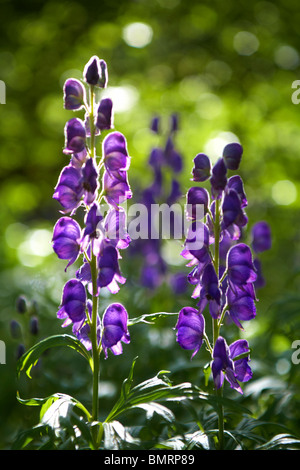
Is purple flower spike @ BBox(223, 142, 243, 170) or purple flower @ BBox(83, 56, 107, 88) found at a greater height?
purple flower @ BBox(83, 56, 107, 88)

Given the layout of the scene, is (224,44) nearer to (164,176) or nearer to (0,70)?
(0,70)

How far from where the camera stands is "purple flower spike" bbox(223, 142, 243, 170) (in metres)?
1.75

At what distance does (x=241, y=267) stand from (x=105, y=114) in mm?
647

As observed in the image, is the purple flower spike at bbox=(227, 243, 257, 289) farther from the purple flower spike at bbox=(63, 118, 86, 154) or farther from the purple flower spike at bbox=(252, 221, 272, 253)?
the purple flower spike at bbox=(252, 221, 272, 253)

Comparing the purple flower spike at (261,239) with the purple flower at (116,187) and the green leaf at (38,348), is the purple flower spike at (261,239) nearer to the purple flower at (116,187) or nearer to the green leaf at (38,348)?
the purple flower at (116,187)

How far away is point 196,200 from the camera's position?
5.86ft

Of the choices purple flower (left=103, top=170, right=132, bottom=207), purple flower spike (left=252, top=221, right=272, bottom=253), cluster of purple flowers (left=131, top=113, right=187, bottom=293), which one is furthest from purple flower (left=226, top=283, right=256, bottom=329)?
cluster of purple flowers (left=131, top=113, right=187, bottom=293)

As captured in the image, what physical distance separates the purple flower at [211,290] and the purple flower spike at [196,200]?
18 centimetres

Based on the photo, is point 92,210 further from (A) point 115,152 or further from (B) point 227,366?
(B) point 227,366

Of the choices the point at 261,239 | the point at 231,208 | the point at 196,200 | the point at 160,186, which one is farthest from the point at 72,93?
the point at 160,186

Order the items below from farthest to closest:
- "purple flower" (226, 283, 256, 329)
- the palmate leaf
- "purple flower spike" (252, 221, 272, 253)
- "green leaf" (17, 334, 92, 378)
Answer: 1. "purple flower spike" (252, 221, 272, 253)
2. "purple flower" (226, 283, 256, 329)
3. "green leaf" (17, 334, 92, 378)
4. the palmate leaf

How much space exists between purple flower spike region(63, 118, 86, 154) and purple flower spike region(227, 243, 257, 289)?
0.60 metres

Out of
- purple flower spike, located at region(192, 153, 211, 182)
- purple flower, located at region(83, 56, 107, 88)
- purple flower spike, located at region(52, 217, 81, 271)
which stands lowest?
purple flower spike, located at region(52, 217, 81, 271)
